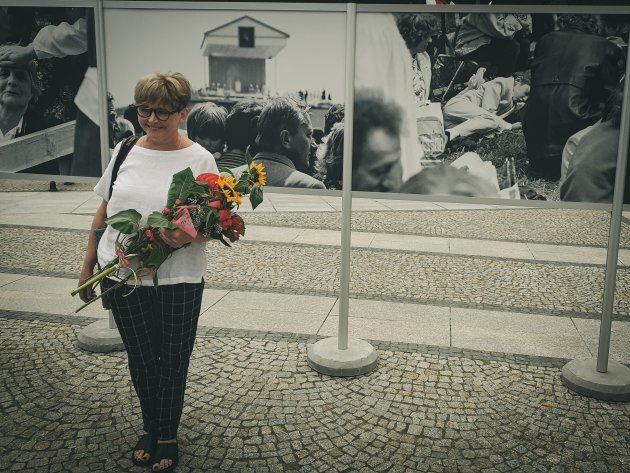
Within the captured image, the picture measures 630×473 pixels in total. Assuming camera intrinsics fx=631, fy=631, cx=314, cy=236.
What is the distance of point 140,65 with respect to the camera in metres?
4.28

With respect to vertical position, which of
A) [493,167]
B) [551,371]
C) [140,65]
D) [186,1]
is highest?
[186,1]

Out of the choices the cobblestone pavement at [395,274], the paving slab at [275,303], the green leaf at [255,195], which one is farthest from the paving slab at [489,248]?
the green leaf at [255,195]

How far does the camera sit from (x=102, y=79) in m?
4.31

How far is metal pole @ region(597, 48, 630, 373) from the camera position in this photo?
3.84 metres

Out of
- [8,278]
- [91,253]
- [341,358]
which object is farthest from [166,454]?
[8,278]

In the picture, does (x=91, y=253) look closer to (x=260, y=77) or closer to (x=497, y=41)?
(x=260, y=77)

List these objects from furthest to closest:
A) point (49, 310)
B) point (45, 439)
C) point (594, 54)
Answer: point (49, 310), point (594, 54), point (45, 439)

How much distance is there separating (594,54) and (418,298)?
2.90m

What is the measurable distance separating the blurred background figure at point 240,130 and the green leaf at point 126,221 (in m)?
1.48

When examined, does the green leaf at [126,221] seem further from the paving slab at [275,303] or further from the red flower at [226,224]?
the paving slab at [275,303]

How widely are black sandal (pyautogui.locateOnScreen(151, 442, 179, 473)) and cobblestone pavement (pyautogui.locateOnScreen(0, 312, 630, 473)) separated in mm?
80

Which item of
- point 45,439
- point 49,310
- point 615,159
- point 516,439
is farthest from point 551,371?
point 49,310

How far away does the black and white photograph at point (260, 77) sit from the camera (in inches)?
160

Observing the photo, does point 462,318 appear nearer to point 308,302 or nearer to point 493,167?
point 308,302
